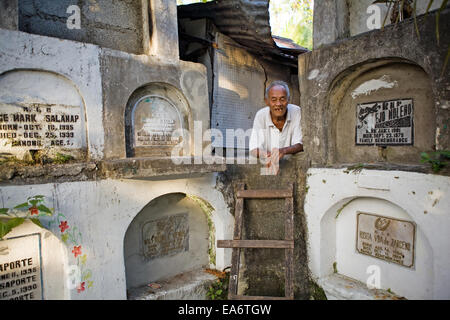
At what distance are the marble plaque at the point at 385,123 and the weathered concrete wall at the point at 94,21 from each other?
3003mm

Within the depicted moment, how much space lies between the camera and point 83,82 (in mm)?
3102

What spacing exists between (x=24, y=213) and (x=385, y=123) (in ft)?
12.2

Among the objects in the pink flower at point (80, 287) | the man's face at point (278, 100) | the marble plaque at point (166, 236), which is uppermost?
the man's face at point (278, 100)

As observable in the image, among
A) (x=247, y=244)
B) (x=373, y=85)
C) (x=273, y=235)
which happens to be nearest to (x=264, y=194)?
(x=273, y=235)

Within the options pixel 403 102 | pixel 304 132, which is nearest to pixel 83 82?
pixel 304 132

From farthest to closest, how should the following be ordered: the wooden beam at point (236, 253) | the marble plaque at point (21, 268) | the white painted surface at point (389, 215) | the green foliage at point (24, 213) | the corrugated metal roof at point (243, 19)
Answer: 1. the corrugated metal roof at point (243, 19)
2. the wooden beam at point (236, 253)
3. the marble plaque at point (21, 268)
4. the white painted surface at point (389, 215)
5. the green foliage at point (24, 213)

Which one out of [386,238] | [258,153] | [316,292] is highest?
[258,153]

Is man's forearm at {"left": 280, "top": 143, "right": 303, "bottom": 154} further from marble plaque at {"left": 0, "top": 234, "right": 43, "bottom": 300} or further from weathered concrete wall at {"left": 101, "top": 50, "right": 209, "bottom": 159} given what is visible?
marble plaque at {"left": 0, "top": 234, "right": 43, "bottom": 300}

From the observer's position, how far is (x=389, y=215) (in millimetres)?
3139

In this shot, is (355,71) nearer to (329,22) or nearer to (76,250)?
(329,22)

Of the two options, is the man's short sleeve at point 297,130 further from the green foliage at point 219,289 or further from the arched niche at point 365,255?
the green foliage at point 219,289

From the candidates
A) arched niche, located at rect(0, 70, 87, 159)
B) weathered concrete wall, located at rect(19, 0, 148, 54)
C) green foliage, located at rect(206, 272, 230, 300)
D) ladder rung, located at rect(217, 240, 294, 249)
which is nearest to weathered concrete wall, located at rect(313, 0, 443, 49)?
weathered concrete wall, located at rect(19, 0, 148, 54)

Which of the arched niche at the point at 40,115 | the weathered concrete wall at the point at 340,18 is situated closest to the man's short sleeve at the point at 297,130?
the weathered concrete wall at the point at 340,18

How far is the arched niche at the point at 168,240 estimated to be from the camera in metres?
3.75
